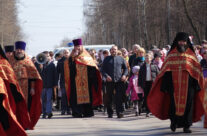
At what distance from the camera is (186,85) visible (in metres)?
12.9

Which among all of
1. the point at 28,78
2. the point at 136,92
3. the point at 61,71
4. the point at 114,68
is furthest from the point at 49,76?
the point at 28,78

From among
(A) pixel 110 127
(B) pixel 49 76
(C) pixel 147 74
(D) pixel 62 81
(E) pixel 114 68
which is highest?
(E) pixel 114 68

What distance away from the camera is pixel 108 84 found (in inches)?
686

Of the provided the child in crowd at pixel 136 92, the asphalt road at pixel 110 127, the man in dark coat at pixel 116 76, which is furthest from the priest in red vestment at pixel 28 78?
the child in crowd at pixel 136 92

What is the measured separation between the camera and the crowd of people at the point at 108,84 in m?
12.3

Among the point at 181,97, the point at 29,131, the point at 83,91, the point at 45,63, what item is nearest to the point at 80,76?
the point at 83,91

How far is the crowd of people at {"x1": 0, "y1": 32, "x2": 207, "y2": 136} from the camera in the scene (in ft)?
40.4

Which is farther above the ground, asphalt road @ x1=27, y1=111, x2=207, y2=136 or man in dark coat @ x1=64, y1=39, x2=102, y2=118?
man in dark coat @ x1=64, y1=39, x2=102, y2=118

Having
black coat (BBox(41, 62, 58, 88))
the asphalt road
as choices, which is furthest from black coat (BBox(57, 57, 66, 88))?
the asphalt road

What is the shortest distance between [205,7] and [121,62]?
1021 inches

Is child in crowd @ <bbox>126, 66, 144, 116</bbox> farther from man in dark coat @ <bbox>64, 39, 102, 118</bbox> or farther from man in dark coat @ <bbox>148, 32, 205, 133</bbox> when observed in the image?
man in dark coat @ <bbox>148, 32, 205, 133</bbox>

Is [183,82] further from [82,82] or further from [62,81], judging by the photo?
[62,81]

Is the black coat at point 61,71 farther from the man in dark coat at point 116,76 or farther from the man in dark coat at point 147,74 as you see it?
the man in dark coat at point 147,74

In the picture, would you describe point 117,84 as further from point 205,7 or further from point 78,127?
point 205,7
